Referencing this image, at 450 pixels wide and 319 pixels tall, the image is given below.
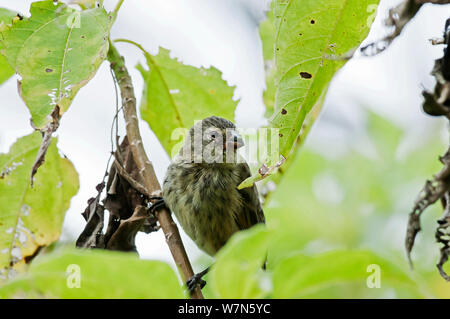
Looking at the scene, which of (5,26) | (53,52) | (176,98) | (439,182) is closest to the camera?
(439,182)

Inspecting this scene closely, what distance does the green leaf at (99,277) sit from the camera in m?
0.82

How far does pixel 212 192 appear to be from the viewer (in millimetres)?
3510

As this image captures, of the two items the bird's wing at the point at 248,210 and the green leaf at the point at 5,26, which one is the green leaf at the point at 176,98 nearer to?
the green leaf at the point at 5,26

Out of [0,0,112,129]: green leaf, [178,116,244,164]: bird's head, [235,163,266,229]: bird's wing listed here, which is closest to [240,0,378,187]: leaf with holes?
[0,0,112,129]: green leaf

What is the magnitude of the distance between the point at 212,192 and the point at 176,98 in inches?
44.9

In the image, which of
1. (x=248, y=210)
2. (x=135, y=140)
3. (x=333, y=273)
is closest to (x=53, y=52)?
(x=135, y=140)

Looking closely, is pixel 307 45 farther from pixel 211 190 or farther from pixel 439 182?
pixel 211 190

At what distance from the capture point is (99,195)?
7.06ft

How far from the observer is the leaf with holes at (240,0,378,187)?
146 centimetres

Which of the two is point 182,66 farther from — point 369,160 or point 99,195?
point 369,160

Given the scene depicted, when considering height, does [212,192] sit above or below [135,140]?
below
